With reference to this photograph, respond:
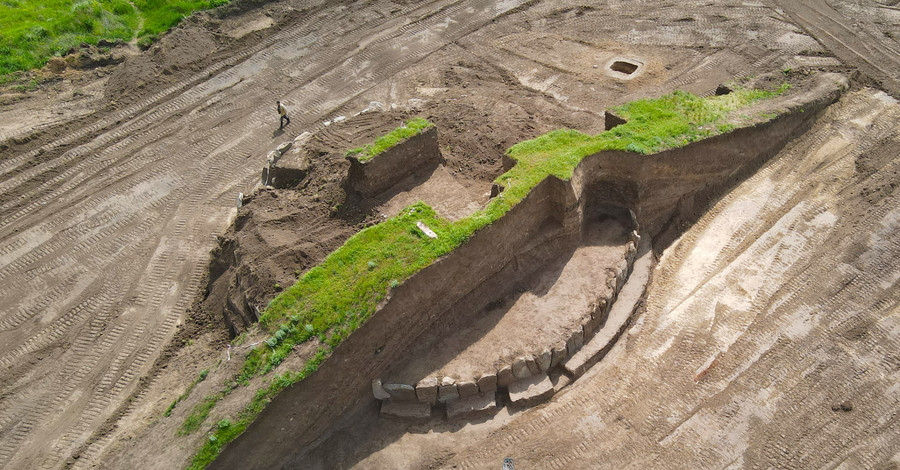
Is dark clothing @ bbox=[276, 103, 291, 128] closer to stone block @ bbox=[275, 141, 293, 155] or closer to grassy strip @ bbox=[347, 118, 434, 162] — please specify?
stone block @ bbox=[275, 141, 293, 155]

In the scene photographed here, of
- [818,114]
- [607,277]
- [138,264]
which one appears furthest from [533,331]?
[818,114]

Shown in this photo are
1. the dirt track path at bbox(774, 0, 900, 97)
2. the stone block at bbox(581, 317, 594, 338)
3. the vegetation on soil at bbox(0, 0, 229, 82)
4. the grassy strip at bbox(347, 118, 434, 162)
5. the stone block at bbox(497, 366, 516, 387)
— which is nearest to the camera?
the stone block at bbox(497, 366, 516, 387)

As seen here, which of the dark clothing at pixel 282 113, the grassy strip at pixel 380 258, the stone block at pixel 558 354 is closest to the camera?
the grassy strip at pixel 380 258

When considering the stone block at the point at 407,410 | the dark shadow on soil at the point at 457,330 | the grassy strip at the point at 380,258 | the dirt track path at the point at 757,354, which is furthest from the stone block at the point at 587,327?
the stone block at the point at 407,410

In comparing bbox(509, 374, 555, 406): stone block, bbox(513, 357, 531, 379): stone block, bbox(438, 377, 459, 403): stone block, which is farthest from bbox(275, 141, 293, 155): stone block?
bbox(509, 374, 555, 406): stone block

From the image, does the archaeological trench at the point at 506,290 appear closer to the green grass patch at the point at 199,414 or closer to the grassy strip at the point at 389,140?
the grassy strip at the point at 389,140

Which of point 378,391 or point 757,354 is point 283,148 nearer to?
point 378,391

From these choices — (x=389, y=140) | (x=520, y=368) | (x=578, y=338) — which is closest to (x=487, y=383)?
(x=520, y=368)
